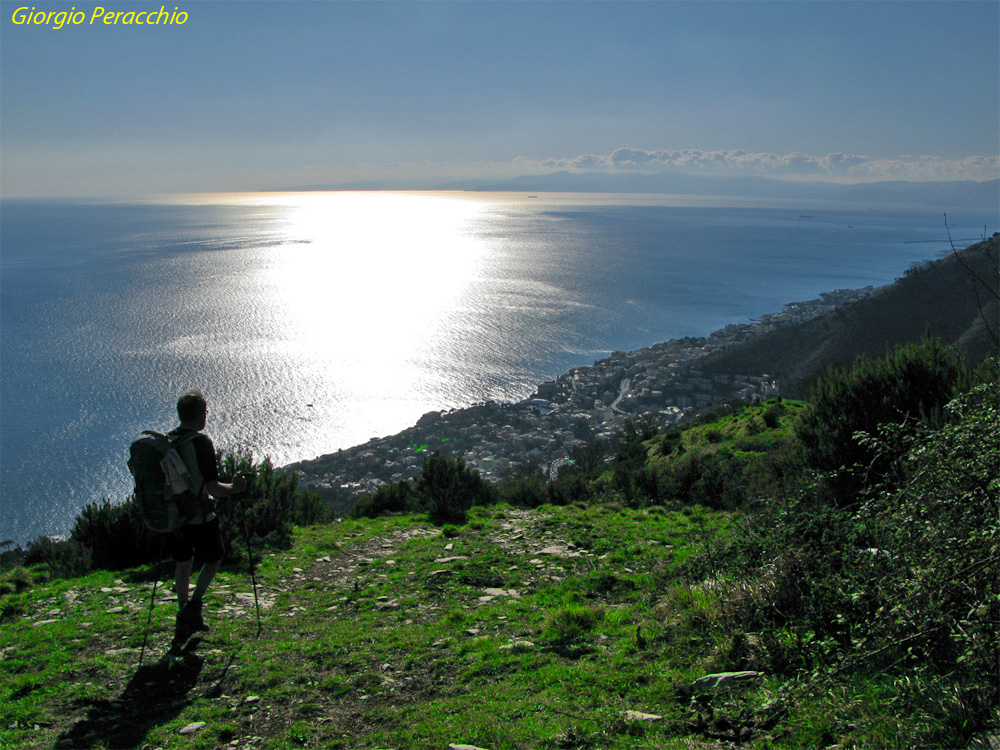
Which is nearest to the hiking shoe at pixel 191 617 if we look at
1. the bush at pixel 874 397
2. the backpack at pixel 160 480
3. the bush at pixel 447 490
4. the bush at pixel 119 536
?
the backpack at pixel 160 480

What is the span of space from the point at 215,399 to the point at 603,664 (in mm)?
35680

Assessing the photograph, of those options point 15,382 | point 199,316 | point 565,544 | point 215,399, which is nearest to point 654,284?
point 199,316

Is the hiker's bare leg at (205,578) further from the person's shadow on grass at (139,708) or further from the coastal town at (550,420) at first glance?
the coastal town at (550,420)

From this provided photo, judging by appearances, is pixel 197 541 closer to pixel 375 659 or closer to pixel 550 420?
pixel 375 659

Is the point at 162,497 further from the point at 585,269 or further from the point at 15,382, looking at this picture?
the point at 585,269

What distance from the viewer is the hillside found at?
34.0 m

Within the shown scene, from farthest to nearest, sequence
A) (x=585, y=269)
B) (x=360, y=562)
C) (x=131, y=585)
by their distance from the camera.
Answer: (x=585, y=269)
(x=360, y=562)
(x=131, y=585)

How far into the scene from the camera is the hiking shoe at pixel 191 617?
433 cm

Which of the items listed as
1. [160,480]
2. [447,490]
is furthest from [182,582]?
[447,490]

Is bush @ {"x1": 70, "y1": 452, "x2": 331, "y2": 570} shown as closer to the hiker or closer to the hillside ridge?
the hiker

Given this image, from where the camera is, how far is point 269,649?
4281 mm

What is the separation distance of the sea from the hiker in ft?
A: 38.7

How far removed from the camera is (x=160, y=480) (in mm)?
4035

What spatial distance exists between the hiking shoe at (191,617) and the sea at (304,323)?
12249mm
